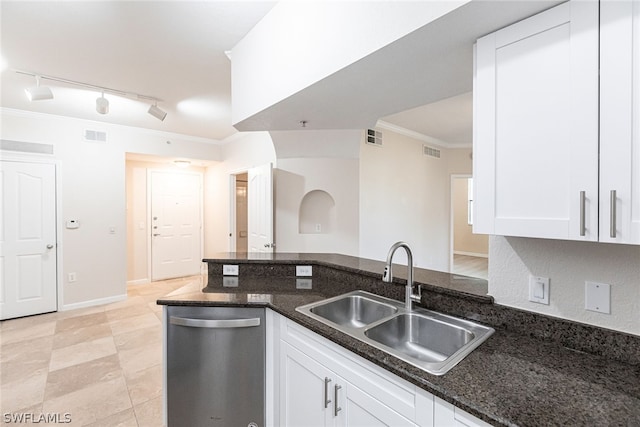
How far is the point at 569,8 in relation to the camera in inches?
38.1

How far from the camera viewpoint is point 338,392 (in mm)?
1283

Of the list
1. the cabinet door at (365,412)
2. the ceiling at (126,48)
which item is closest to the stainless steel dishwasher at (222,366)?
the cabinet door at (365,412)

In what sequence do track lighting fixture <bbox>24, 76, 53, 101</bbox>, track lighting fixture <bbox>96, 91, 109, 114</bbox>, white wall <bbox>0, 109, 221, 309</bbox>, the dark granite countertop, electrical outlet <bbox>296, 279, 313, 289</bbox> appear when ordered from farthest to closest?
white wall <bbox>0, 109, 221, 309</bbox> < track lighting fixture <bbox>96, 91, 109, 114</bbox> < track lighting fixture <bbox>24, 76, 53, 101</bbox> < electrical outlet <bbox>296, 279, 313, 289</bbox> < the dark granite countertop

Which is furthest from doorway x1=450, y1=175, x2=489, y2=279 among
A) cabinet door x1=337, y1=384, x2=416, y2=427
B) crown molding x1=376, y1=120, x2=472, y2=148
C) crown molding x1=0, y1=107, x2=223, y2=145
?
cabinet door x1=337, y1=384, x2=416, y2=427

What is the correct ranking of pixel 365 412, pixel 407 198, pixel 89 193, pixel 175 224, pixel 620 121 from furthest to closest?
1. pixel 175 224
2. pixel 407 198
3. pixel 89 193
4. pixel 365 412
5. pixel 620 121

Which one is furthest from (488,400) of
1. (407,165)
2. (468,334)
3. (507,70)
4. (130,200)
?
(130,200)

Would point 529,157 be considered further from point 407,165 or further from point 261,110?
point 407,165

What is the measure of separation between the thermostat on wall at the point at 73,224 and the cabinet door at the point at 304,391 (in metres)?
4.03

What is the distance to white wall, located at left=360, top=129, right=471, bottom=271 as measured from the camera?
4.11 m

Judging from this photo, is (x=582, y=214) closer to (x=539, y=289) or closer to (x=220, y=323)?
(x=539, y=289)

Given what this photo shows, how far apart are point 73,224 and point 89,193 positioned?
0.46 metres

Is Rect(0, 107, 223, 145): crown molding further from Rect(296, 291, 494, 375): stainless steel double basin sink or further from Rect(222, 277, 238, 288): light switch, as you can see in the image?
Rect(296, 291, 494, 375): stainless steel double basin sink

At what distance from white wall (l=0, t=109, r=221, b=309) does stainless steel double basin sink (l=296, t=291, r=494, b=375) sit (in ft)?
13.4

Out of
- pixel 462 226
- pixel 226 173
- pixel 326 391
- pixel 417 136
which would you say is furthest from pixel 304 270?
pixel 462 226
